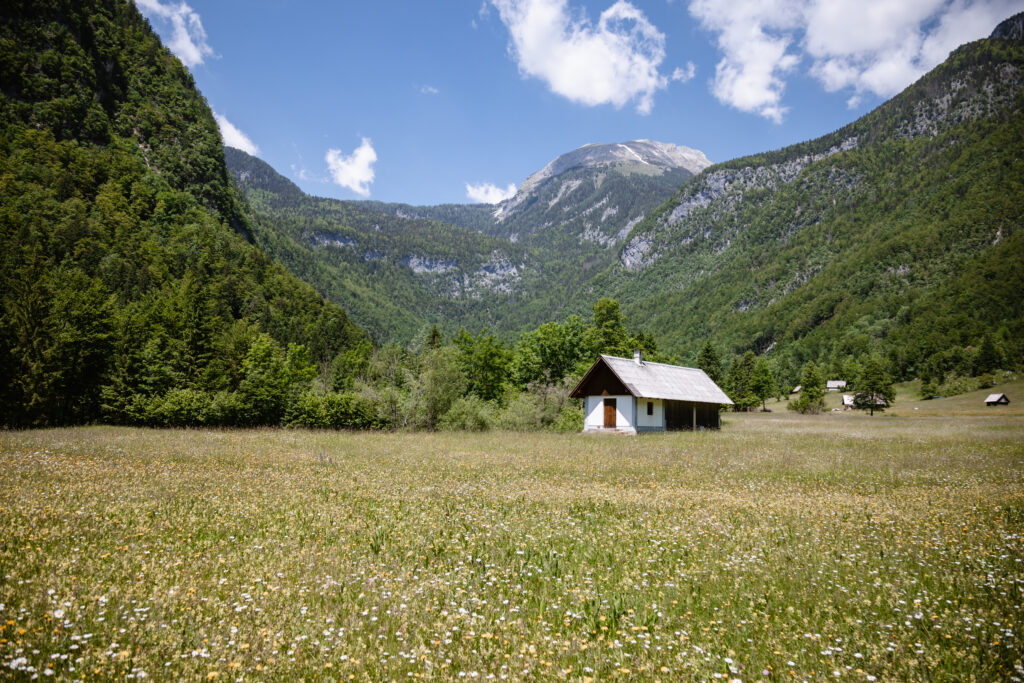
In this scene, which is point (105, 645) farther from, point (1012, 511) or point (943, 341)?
point (943, 341)

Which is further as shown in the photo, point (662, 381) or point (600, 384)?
point (662, 381)

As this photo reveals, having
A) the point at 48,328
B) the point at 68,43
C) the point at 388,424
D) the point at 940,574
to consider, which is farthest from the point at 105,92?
the point at 940,574

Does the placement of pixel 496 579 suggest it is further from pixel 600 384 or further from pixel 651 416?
pixel 651 416

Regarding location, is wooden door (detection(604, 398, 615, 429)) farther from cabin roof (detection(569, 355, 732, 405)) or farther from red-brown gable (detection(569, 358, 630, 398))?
cabin roof (detection(569, 355, 732, 405))

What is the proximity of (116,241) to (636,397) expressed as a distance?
87472 mm

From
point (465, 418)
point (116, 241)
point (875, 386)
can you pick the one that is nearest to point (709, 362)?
point (875, 386)

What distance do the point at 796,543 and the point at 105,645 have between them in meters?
9.82

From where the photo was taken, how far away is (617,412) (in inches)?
1658

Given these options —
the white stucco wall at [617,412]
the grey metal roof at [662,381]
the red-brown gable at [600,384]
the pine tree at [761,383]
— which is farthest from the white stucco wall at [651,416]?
the pine tree at [761,383]

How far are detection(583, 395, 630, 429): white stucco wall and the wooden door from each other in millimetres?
266

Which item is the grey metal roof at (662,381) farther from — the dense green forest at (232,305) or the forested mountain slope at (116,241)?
the forested mountain slope at (116,241)

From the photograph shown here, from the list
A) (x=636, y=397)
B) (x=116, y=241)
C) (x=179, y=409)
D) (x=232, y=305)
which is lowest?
(x=179, y=409)

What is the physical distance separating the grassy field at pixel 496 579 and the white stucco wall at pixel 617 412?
27137 mm

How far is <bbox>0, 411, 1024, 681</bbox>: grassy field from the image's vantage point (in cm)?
462
